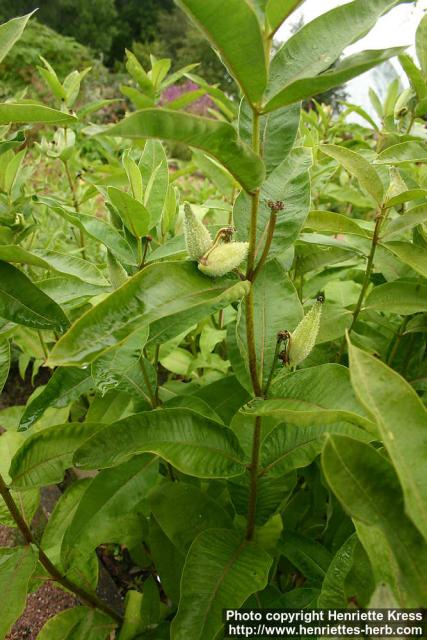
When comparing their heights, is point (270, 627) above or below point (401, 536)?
below

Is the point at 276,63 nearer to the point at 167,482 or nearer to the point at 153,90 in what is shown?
the point at 167,482

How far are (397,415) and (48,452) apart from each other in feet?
2.45

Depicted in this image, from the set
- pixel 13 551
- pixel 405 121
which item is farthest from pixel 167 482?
pixel 405 121

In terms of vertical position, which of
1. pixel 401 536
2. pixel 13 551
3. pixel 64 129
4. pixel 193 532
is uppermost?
pixel 64 129

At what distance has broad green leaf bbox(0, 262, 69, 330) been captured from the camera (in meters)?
0.85

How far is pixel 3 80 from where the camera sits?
1227 centimetres

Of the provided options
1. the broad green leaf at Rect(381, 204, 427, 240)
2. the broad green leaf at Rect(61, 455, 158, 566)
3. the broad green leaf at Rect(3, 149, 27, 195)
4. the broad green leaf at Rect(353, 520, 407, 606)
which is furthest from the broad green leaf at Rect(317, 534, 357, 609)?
the broad green leaf at Rect(3, 149, 27, 195)

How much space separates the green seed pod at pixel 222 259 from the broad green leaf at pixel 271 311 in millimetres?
217

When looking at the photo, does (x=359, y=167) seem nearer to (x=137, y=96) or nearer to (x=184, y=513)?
(x=184, y=513)

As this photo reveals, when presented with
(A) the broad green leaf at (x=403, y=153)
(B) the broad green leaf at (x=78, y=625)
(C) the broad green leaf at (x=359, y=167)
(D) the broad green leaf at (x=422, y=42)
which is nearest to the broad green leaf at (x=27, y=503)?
(B) the broad green leaf at (x=78, y=625)

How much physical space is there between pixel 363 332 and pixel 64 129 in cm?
142

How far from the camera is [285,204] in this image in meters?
0.92

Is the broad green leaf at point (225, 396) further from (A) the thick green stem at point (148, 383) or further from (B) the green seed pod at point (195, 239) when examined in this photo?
(B) the green seed pod at point (195, 239)

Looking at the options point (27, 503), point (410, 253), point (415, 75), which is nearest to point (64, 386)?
point (27, 503)
